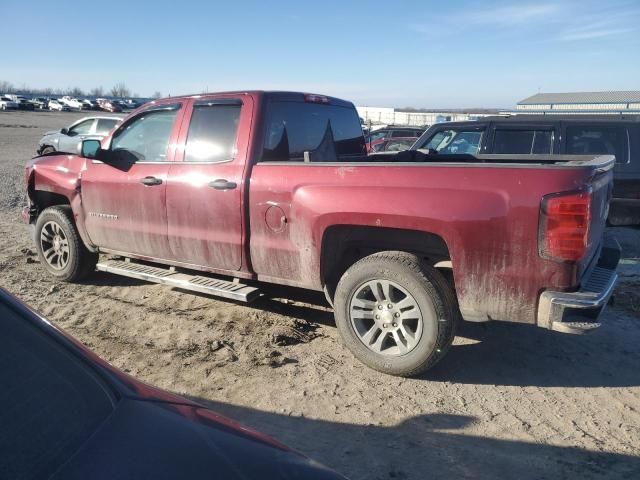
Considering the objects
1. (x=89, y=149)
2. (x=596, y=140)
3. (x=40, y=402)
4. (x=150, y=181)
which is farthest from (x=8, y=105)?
(x=40, y=402)

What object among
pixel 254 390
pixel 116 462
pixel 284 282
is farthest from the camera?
pixel 284 282

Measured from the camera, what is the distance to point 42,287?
19.1 feet

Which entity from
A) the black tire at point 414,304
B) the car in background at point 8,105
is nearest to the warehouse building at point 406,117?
the black tire at point 414,304

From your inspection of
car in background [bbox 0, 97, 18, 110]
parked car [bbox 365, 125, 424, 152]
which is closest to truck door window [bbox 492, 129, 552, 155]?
parked car [bbox 365, 125, 424, 152]

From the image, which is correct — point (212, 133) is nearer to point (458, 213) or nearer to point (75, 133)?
point (458, 213)

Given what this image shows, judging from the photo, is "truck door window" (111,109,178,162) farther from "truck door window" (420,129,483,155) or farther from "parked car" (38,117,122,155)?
"parked car" (38,117,122,155)

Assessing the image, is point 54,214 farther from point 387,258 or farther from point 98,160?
point 387,258

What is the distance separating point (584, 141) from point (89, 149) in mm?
6627

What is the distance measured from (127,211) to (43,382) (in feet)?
12.4

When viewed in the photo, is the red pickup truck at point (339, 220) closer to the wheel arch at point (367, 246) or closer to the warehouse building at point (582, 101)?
the wheel arch at point (367, 246)

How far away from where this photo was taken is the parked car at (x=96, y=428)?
4.96ft

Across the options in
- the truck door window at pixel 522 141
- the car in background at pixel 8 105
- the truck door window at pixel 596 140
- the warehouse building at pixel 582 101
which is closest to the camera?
the truck door window at pixel 596 140

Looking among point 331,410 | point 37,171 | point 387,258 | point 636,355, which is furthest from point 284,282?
point 37,171

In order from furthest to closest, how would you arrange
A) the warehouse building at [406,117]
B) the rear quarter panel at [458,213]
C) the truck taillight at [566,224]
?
the warehouse building at [406,117], the rear quarter panel at [458,213], the truck taillight at [566,224]
